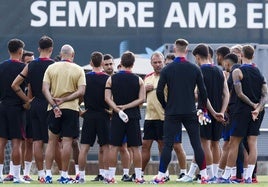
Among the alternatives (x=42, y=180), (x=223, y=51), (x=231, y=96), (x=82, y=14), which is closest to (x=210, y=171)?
(x=231, y=96)

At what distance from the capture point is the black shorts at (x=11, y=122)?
2095 centimetres

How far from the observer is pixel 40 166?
69.0 feet

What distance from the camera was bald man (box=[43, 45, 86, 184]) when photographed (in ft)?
66.6

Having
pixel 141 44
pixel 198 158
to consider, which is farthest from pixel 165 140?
pixel 141 44

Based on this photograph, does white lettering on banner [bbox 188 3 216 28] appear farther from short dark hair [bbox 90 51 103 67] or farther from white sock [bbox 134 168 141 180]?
white sock [bbox 134 168 141 180]

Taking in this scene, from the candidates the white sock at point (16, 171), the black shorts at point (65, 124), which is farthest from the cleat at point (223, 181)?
the white sock at point (16, 171)

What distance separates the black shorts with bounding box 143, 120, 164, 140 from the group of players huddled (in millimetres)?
388

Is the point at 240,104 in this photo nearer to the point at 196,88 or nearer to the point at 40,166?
the point at 196,88

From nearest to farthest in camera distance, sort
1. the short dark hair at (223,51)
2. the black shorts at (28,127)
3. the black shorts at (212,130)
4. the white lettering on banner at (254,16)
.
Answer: the black shorts at (212,130) < the short dark hair at (223,51) < the black shorts at (28,127) < the white lettering on banner at (254,16)

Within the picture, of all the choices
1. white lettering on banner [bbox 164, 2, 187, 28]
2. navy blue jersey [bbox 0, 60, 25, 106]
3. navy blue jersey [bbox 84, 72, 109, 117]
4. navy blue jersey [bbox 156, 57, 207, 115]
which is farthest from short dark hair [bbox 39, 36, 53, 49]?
white lettering on banner [bbox 164, 2, 187, 28]

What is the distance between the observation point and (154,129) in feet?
71.9

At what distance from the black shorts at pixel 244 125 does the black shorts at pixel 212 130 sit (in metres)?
0.41

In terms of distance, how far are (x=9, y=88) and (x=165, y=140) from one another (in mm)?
2567

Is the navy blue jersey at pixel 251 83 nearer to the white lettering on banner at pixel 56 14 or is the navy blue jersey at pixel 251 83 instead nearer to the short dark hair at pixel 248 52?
the short dark hair at pixel 248 52
